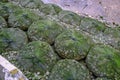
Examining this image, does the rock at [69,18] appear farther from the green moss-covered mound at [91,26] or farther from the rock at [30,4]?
the rock at [30,4]

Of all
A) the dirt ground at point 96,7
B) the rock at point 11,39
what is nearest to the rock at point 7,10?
the rock at point 11,39

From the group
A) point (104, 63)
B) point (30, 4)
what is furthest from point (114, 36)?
point (30, 4)

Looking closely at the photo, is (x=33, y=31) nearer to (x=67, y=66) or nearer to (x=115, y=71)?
(x=67, y=66)

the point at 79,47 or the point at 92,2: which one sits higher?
the point at 79,47

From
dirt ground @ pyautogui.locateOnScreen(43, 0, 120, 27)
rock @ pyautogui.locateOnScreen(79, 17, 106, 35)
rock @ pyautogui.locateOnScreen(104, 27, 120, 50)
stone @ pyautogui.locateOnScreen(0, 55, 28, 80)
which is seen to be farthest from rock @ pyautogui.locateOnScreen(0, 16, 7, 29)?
dirt ground @ pyautogui.locateOnScreen(43, 0, 120, 27)

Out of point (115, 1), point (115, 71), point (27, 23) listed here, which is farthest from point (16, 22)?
point (115, 1)

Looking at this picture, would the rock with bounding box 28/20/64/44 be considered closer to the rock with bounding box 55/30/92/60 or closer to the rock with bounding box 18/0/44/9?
the rock with bounding box 55/30/92/60

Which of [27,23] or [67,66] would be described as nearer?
[67,66]
